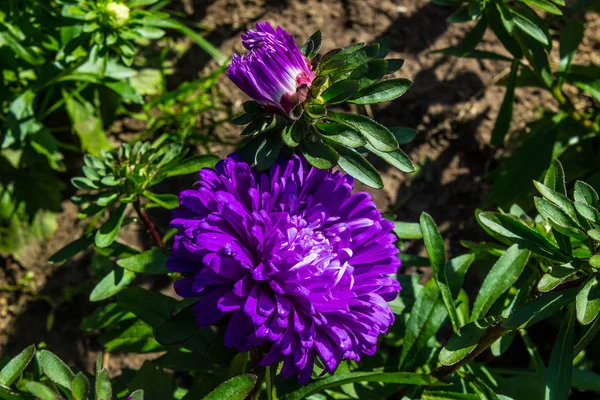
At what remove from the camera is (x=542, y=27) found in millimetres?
2016

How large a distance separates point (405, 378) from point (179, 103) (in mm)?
1816

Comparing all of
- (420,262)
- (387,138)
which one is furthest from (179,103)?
(387,138)

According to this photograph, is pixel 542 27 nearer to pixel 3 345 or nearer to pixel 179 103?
pixel 179 103

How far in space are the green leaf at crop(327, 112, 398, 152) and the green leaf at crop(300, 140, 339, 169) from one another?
0.21 feet

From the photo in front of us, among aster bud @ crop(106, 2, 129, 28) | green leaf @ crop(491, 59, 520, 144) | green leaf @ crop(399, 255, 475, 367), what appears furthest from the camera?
green leaf @ crop(491, 59, 520, 144)

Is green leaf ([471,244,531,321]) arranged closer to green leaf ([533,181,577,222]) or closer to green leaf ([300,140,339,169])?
green leaf ([533,181,577,222])

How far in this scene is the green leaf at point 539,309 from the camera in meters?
1.44

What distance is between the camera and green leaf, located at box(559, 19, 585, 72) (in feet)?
7.84

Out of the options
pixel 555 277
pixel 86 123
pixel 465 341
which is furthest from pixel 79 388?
pixel 86 123

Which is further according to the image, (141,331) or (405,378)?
(141,331)

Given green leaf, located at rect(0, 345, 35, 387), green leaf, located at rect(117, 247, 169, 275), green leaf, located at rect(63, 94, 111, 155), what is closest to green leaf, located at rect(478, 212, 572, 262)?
green leaf, located at rect(117, 247, 169, 275)

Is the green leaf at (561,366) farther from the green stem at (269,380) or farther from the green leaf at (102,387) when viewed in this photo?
the green leaf at (102,387)

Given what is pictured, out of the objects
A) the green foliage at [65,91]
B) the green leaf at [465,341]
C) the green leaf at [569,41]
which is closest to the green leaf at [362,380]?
the green leaf at [465,341]

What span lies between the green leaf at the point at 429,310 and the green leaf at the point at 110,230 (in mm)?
854
